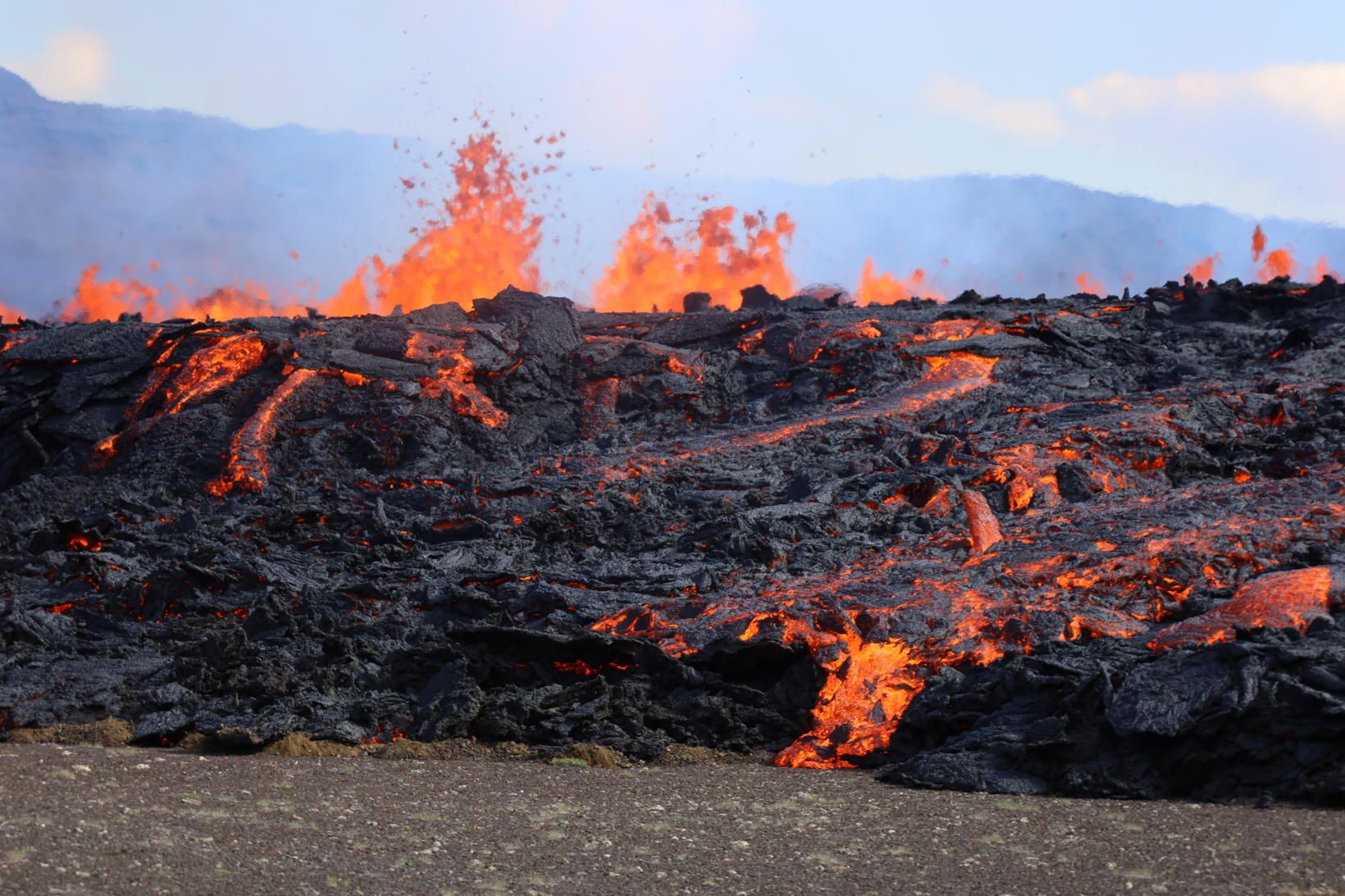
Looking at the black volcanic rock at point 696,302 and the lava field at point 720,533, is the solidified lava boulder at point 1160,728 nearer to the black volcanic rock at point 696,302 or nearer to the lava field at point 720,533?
the lava field at point 720,533

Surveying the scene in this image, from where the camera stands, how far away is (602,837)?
687cm

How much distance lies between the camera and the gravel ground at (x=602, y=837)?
6.05 m

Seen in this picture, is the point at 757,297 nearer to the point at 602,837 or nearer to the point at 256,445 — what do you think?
the point at 256,445

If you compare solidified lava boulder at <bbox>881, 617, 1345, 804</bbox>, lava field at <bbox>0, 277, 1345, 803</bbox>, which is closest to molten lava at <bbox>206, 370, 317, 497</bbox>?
lava field at <bbox>0, 277, 1345, 803</bbox>

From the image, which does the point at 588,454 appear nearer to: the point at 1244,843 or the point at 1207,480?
the point at 1207,480

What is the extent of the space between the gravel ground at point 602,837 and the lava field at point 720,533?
0.72 meters

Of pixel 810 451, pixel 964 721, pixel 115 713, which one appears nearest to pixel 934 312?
pixel 810 451

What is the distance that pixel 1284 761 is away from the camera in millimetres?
7480

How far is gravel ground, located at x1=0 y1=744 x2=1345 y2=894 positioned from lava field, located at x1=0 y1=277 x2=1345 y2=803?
2.36 ft

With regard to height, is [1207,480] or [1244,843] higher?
[1207,480]

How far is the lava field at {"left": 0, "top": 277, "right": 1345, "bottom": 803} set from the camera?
9.01m

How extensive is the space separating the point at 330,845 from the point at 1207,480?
38.4 feet

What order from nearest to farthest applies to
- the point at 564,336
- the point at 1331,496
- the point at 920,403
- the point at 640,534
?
the point at 1331,496, the point at 640,534, the point at 920,403, the point at 564,336

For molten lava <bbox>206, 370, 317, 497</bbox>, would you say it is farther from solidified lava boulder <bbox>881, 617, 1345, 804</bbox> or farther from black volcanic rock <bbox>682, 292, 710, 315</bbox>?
solidified lava boulder <bbox>881, 617, 1345, 804</bbox>
